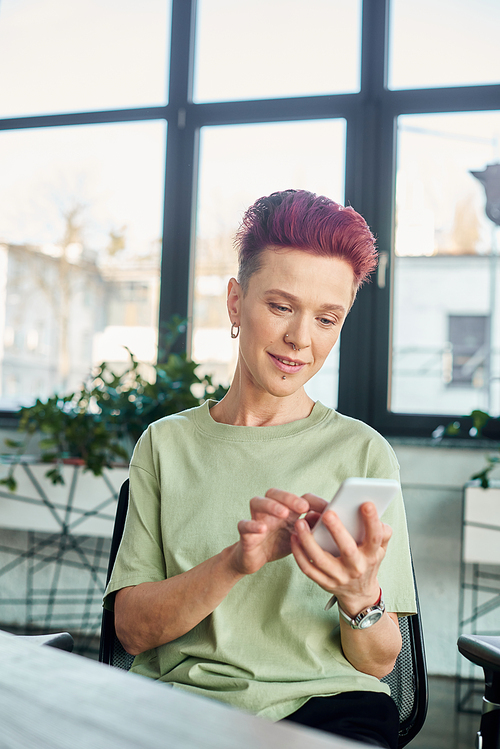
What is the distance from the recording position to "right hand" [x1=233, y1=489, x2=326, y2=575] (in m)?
0.83

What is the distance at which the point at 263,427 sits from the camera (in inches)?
45.6

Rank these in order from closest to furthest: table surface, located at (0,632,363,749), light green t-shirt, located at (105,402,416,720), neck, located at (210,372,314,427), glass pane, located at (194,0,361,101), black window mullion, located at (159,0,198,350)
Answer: table surface, located at (0,632,363,749)
light green t-shirt, located at (105,402,416,720)
neck, located at (210,372,314,427)
glass pane, located at (194,0,361,101)
black window mullion, located at (159,0,198,350)

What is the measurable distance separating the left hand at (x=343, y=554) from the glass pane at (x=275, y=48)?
2.68 meters

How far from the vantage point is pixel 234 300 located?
1.23 meters

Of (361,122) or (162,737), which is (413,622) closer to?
(162,737)

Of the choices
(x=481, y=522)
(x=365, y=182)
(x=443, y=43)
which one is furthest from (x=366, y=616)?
(x=443, y=43)

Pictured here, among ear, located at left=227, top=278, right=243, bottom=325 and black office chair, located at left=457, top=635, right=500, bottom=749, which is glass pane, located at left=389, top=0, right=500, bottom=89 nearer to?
ear, located at left=227, top=278, right=243, bottom=325

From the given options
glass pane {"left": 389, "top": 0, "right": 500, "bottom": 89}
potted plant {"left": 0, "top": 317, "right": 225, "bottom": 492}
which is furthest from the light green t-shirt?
glass pane {"left": 389, "top": 0, "right": 500, "bottom": 89}

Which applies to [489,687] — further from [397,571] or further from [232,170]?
[232,170]

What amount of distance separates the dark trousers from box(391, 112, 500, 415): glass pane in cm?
200

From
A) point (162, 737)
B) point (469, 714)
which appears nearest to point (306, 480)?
point (162, 737)

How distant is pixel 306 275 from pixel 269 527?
43 cm

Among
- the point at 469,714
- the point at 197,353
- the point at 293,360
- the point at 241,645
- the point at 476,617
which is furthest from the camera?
the point at 197,353

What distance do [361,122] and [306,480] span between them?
2.33 metres
